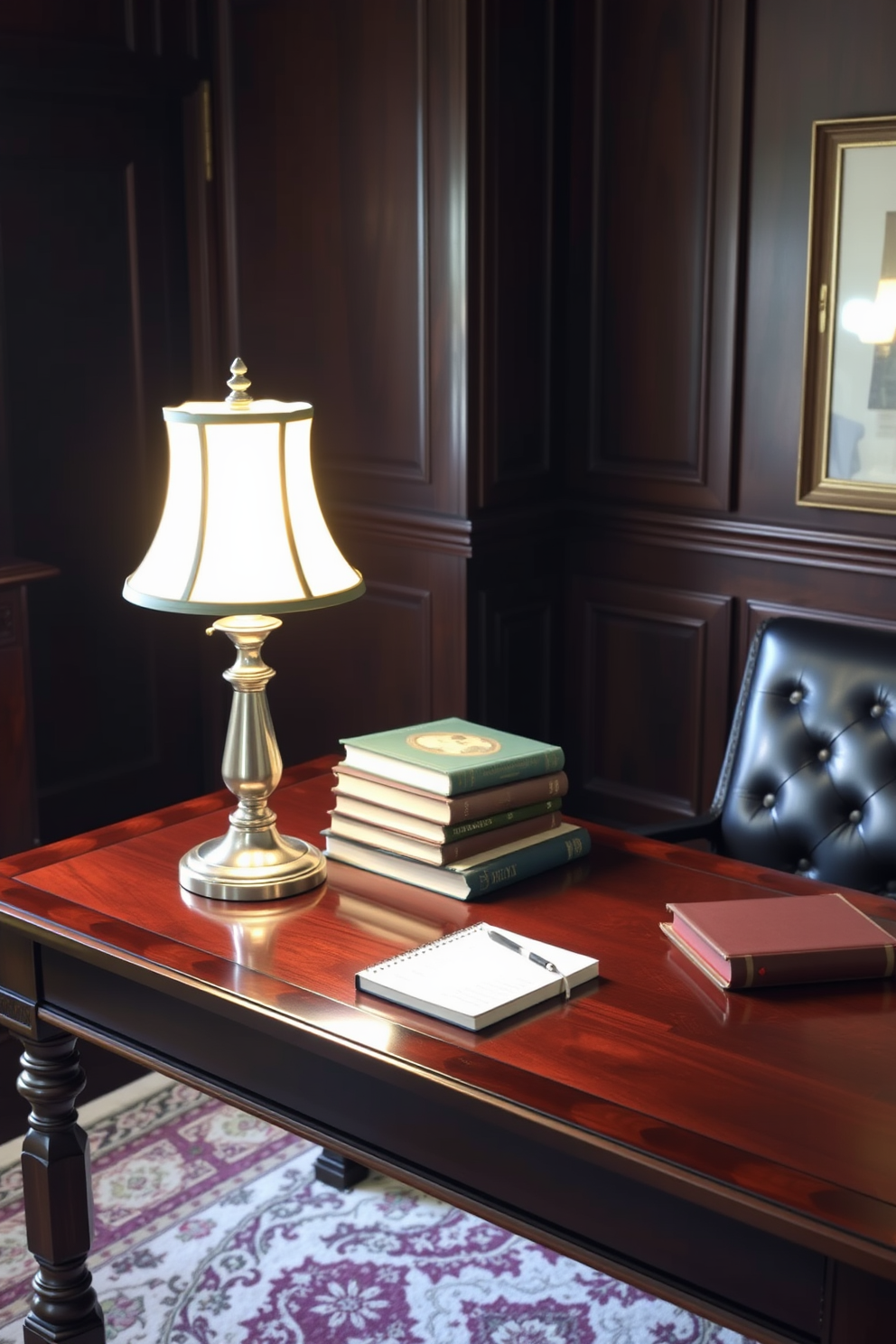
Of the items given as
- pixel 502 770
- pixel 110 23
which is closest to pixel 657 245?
pixel 110 23

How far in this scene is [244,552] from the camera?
1.71 metres

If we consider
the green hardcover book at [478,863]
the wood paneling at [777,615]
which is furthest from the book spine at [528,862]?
the wood paneling at [777,615]

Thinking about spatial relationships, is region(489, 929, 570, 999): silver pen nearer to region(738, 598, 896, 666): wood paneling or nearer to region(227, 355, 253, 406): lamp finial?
region(227, 355, 253, 406): lamp finial

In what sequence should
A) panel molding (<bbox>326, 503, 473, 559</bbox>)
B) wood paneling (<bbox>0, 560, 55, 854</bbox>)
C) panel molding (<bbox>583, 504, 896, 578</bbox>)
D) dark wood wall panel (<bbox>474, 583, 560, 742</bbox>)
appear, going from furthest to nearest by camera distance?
dark wood wall panel (<bbox>474, 583, 560, 742</bbox>), panel molding (<bbox>326, 503, 473, 559</bbox>), panel molding (<bbox>583, 504, 896, 578</bbox>), wood paneling (<bbox>0, 560, 55, 854</bbox>)

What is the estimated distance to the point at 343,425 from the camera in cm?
343

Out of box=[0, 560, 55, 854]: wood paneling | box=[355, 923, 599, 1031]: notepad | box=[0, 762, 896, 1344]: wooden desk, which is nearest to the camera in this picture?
box=[0, 762, 896, 1344]: wooden desk

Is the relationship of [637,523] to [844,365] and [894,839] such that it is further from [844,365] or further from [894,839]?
[894,839]

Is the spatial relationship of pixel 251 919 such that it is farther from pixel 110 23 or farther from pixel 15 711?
pixel 110 23

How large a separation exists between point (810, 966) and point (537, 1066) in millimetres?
342

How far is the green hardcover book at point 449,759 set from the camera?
1.80 m

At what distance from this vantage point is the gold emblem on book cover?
74.4 inches

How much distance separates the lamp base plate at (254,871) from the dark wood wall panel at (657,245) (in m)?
1.71

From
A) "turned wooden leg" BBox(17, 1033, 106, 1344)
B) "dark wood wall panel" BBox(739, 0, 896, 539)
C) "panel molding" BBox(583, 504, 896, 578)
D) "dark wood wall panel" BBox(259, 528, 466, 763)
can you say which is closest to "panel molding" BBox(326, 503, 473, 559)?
"dark wood wall panel" BBox(259, 528, 466, 763)

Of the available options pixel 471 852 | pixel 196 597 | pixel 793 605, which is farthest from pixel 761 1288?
pixel 793 605
